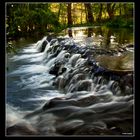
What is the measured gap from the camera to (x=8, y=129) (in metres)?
4.65

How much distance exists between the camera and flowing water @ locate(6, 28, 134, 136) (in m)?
4.66

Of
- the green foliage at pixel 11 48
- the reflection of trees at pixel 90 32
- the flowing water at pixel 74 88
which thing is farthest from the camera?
the reflection of trees at pixel 90 32

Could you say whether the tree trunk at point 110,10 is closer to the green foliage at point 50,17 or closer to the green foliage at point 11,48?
the green foliage at point 50,17

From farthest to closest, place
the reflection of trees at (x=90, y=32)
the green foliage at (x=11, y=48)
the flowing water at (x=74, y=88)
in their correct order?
1. the reflection of trees at (x=90, y=32)
2. the green foliage at (x=11, y=48)
3. the flowing water at (x=74, y=88)

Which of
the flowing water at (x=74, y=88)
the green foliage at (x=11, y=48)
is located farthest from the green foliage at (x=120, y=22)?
the green foliage at (x=11, y=48)

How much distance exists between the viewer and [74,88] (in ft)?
16.0

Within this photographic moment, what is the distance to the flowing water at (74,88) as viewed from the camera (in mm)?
4664

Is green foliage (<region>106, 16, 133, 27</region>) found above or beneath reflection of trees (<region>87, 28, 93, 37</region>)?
above

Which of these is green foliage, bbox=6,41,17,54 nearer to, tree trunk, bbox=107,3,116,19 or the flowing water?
the flowing water

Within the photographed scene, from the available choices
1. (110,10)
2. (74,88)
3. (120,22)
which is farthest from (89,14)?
(74,88)

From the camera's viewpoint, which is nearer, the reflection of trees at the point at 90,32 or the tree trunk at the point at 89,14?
the tree trunk at the point at 89,14

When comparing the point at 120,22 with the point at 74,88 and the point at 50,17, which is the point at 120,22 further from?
the point at 74,88

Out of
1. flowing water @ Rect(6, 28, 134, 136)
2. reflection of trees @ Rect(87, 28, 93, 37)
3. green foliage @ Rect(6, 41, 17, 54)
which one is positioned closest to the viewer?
flowing water @ Rect(6, 28, 134, 136)

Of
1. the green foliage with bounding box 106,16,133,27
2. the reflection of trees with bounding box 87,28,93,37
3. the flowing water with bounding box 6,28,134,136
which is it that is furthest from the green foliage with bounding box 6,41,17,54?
the green foliage with bounding box 106,16,133,27
